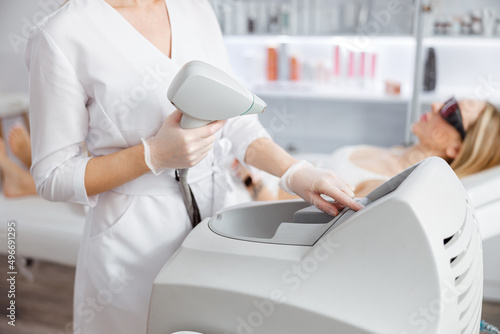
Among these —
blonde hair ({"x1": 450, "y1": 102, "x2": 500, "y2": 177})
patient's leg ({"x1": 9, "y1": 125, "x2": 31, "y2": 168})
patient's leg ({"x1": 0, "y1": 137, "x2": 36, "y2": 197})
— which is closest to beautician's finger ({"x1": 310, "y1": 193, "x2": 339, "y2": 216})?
blonde hair ({"x1": 450, "y1": 102, "x2": 500, "y2": 177})

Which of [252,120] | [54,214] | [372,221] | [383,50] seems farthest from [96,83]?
[383,50]

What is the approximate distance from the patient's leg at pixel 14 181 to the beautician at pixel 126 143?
1474 mm

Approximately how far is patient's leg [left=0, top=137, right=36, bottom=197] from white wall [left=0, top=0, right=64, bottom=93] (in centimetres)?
69

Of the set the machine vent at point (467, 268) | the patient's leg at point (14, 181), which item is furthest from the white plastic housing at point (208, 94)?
the patient's leg at point (14, 181)

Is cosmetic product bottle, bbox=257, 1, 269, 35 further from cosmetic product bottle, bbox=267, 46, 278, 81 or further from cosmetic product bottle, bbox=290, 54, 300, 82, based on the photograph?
cosmetic product bottle, bbox=290, 54, 300, 82

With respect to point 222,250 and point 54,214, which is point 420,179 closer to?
point 222,250

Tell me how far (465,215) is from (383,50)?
107 inches

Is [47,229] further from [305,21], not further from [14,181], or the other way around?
[305,21]

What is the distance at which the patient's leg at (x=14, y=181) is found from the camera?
7.34 ft

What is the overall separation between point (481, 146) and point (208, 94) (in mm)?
1644

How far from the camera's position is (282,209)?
0.82 m

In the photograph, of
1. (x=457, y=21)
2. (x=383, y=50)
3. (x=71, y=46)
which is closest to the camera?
(x=71, y=46)

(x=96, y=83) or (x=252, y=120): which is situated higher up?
(x=96, y=83)

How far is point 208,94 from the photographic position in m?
0.61
